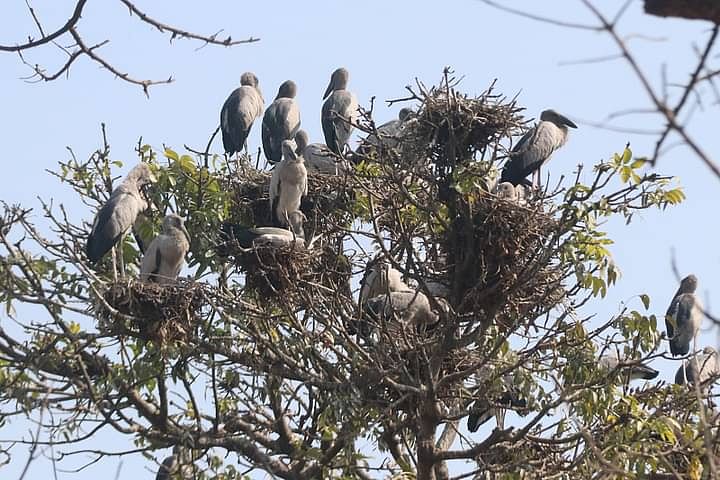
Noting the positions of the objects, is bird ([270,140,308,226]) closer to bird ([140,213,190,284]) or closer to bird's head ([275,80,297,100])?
bird ([140,213,190,284])

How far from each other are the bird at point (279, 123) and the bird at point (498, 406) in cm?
420

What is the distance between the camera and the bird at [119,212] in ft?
32.6

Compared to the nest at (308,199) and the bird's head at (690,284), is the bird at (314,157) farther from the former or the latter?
the bird's head at (690,284)

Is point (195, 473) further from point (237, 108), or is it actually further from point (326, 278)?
point (237, 108)

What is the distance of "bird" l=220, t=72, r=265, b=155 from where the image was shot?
1405cm

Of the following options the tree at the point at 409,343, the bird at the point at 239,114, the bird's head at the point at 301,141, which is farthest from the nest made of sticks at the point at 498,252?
the bird at the point at 239,114

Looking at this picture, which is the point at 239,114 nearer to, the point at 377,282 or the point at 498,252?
the point at 377,282

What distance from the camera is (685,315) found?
12.9 m

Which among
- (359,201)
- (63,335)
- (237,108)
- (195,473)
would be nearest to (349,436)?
(195,473)

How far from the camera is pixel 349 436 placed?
8.35 metres

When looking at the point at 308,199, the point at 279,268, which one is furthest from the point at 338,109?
the point at 279,268

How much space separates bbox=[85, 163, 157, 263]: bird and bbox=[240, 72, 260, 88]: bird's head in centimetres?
485

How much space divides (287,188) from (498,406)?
2.73 metres

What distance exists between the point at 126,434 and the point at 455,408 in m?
2.31
